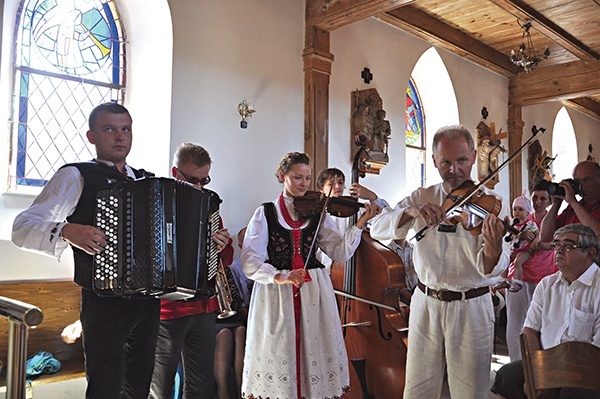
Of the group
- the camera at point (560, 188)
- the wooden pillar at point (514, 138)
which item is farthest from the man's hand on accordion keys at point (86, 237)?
the wooden pillar at point (514, 138)

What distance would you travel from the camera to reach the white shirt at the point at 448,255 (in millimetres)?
2100

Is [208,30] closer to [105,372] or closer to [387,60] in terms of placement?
[387,60]

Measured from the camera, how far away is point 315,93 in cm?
513

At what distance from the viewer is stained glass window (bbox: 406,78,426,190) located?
7113mm

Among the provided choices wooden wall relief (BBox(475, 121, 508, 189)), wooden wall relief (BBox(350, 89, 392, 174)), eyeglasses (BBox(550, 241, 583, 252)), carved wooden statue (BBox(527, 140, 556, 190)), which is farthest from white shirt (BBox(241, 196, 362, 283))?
carved wooden statue (BBox(527, 140, 556, 190))

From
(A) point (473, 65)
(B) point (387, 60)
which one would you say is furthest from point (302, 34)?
(A) point (473, 65)

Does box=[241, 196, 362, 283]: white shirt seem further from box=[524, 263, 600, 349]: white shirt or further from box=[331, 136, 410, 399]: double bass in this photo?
box=[524, 263, 600, 349]: white shirt

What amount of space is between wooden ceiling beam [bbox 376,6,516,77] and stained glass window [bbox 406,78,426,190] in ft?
2.40

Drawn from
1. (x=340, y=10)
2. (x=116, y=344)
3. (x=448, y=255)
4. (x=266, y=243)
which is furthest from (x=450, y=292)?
(x=340, y=10)

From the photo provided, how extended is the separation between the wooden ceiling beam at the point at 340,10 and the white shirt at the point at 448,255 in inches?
114

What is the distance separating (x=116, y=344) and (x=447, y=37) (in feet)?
19.5

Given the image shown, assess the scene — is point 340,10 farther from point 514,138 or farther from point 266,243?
point 514,138

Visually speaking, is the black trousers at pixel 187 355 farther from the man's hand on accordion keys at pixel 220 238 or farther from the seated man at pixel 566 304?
the seated man at pixel 566 304

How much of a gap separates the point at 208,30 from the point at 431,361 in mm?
3265
